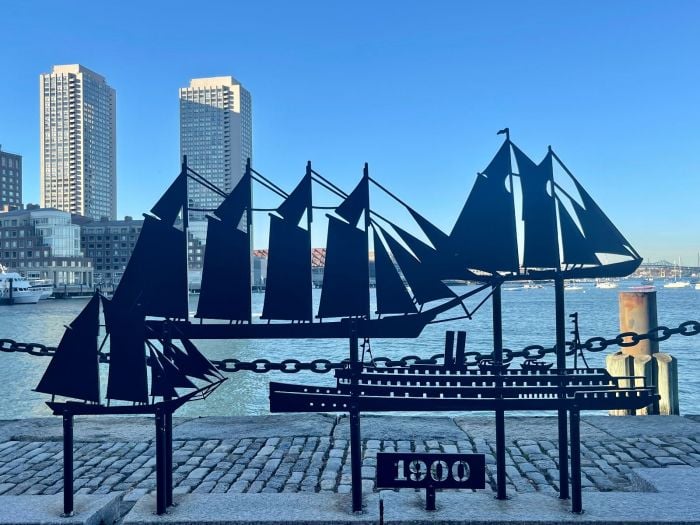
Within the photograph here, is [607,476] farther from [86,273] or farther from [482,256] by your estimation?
[86,273]

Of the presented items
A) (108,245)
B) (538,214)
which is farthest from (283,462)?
(108,245)

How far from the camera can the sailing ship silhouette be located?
567cm

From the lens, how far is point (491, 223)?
5.80 meters

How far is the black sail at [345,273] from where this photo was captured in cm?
599

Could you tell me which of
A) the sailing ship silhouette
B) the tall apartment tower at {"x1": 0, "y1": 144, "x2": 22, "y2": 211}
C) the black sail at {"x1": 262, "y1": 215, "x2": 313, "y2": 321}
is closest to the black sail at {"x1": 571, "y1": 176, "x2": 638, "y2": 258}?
the sailing ship silhouette

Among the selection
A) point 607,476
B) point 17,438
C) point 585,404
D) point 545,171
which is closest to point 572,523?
point 585,404

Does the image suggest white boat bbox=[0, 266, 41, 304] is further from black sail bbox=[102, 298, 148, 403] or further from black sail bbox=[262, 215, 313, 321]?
black sail bbox=[262, 215, 313, 321]

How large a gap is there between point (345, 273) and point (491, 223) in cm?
159

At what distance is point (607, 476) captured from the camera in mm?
7387

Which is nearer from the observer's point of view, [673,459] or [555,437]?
[673,459]

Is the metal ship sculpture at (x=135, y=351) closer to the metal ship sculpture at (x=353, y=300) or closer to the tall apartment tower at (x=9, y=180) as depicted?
the metal ship sculpture at (x=353, y=300)

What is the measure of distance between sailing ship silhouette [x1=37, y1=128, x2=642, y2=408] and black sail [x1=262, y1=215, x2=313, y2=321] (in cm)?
1

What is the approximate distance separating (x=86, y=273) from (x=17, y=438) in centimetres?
13501

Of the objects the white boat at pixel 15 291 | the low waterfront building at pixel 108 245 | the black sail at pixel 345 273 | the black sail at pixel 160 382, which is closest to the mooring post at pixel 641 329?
the black sail at pixel 345 273
